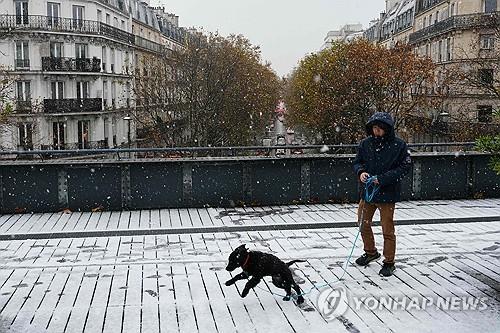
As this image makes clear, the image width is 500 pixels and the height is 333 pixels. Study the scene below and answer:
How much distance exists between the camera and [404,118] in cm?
3609

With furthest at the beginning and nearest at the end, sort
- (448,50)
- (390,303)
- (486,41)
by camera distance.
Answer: (448,50)
(486,41)
(390,303)

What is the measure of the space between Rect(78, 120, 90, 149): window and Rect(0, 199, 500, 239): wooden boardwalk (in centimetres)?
3565

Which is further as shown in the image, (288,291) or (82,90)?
(82,90)

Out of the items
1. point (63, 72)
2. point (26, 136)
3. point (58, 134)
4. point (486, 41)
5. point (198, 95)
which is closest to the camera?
point (198, 95)

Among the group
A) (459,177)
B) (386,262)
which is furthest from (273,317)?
(459,177)

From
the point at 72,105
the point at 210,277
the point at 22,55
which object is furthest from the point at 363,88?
the point at 210,277

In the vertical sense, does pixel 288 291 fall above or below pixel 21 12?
below

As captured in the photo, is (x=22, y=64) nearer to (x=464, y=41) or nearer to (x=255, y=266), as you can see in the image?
(x=464, y=41)

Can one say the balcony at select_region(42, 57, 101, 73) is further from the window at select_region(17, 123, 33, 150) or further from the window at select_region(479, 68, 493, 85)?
the window at select_region(479, 68, 493, 85)

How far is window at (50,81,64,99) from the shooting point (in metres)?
44.5

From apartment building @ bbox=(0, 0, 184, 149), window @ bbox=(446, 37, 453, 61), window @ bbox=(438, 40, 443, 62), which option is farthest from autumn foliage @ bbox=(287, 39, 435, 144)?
window @ bbox=(438, 40, 443, 62)

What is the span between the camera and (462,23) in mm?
47438

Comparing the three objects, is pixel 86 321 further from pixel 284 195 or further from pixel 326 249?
pixel 284 195

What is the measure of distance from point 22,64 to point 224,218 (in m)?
36.9
